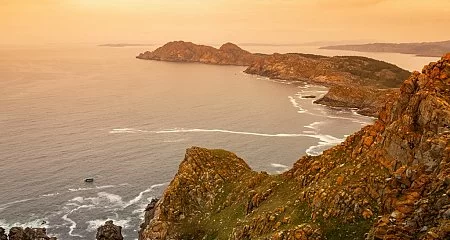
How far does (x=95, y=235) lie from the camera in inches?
3054

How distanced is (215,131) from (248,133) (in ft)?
38.8

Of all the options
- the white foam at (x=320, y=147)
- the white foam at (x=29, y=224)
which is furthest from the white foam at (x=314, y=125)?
the white foam at (x=29, y=224)

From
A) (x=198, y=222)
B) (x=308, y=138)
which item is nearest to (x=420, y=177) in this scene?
(x=198, y=222)

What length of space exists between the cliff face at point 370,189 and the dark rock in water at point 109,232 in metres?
12.6

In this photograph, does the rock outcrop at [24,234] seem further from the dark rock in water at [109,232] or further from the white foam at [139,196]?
the white foam at [139,196]

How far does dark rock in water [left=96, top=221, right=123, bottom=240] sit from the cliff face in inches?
495

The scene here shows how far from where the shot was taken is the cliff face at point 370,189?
109ft

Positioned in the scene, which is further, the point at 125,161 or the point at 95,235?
the point at 125,161

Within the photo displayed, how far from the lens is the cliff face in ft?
109

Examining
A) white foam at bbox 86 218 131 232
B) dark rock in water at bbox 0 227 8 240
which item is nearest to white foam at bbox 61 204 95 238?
white foam at bbox 86 218 131 232

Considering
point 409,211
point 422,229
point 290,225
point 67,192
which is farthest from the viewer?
point 67,192

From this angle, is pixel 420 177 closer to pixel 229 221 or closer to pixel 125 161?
pixel 229 221

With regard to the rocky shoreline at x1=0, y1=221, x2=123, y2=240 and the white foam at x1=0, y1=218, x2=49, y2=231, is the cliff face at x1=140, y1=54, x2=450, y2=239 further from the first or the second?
the white foam at x1=0, y1=218, x2=49, y2=231

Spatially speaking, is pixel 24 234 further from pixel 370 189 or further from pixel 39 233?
pixel 370 189
